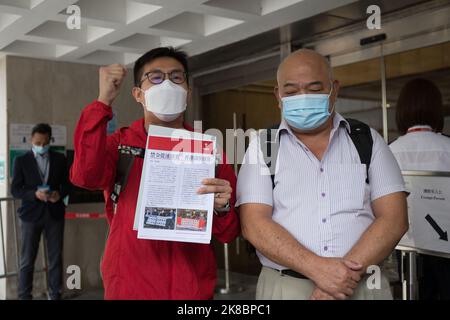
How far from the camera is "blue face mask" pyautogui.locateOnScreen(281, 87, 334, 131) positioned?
1708 mm

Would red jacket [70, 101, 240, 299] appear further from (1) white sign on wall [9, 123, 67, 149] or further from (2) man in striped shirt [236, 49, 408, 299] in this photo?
(1) white sign on wall [9, 123, 67, 149]

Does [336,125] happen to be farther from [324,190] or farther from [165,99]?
[165,99]

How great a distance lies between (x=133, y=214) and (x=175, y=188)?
0.20 metres

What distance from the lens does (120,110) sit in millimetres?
5906

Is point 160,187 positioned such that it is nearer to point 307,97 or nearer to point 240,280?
point 307,97

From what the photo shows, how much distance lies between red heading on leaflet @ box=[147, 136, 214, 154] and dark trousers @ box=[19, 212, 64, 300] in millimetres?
3668

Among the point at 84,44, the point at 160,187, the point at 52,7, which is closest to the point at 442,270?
the point at 160,187

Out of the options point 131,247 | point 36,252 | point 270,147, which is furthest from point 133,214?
point 36,252

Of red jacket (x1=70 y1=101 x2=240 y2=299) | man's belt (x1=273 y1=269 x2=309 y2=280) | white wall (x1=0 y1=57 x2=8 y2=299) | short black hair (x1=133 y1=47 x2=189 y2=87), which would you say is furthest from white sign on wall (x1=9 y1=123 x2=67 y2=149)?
man's belt (x1=273 y1=269 x2=309 y2=280)

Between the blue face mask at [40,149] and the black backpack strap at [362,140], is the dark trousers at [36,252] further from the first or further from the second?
the black backpack strap at [362,140]

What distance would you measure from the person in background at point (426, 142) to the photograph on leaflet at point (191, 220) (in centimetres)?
162

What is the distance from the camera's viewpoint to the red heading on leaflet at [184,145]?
152 centimetres

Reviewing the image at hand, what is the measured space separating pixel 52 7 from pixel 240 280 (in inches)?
148

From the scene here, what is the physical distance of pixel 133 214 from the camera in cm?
160
